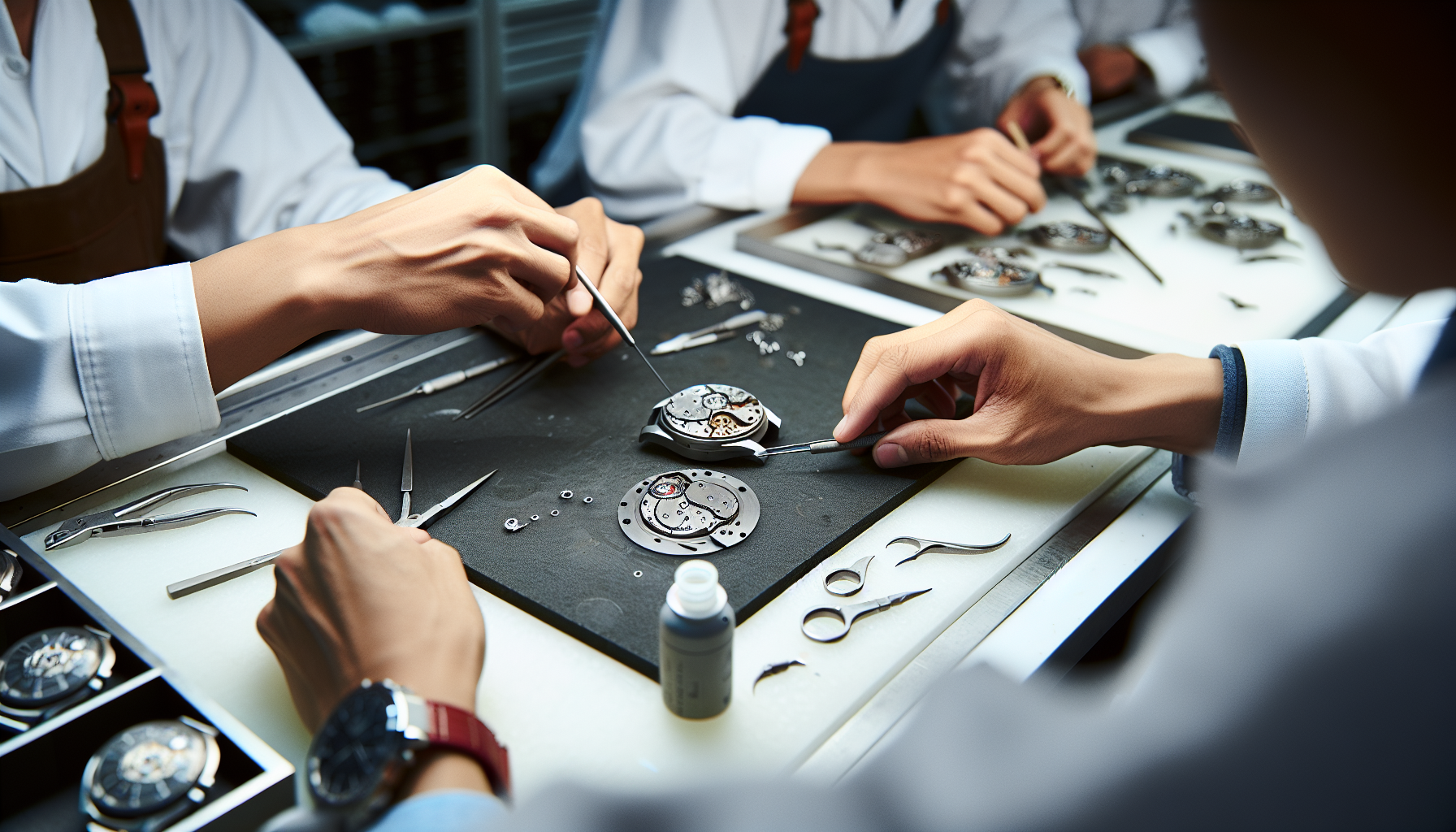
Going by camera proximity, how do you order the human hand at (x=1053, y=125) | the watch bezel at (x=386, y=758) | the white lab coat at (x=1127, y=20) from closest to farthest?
the watch bezel at (x=386, y=758) → the human hand at (x=1053, y=125) → the white lab coat at (x=1127, y=20)

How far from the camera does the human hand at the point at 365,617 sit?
0.72 m

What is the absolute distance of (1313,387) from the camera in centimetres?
108

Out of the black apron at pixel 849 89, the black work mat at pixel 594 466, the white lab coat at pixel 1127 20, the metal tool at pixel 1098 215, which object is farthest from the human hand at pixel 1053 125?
the black work mat at pixel 594 466

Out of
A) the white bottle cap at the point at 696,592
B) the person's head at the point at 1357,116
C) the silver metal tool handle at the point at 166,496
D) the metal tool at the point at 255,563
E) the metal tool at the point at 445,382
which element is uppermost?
the person's head at the point at 1357,116

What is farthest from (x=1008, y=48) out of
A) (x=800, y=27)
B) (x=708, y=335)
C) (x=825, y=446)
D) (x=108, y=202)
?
(x=108, y=202)

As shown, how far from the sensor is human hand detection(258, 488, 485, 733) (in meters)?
0.72

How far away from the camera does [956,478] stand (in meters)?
1.10

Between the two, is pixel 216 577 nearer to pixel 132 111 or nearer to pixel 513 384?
pixel 513 384

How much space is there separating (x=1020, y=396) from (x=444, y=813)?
0.73 m

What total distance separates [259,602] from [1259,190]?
1.95 metres

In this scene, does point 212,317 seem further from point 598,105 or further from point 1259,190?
point 1259,190

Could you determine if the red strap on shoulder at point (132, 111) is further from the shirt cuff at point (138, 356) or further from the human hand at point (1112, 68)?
the human hand at point (1112, 68)

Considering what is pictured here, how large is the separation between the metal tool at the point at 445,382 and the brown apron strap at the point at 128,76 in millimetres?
698

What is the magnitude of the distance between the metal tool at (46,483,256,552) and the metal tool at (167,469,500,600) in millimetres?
98
